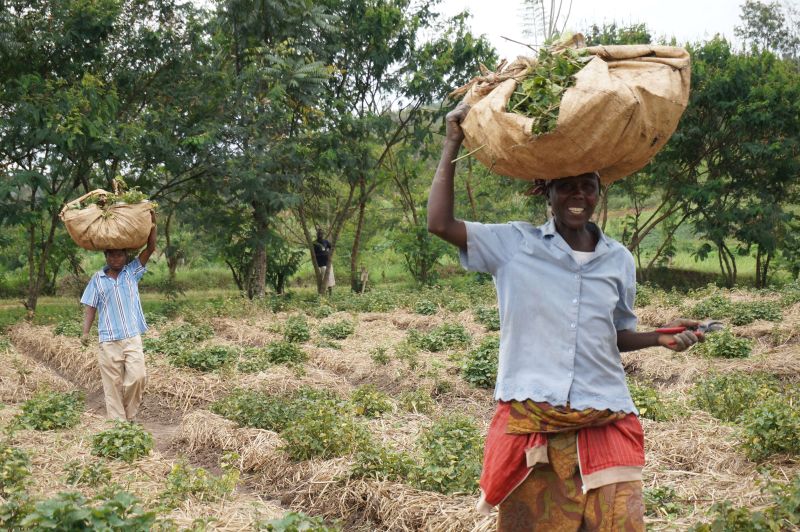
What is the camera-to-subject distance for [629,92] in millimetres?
2559

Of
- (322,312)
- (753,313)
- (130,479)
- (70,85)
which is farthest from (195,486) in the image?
(70,85)

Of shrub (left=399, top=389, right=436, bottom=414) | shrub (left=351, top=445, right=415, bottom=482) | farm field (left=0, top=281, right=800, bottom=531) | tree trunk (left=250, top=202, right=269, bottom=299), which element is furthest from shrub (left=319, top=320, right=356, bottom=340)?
shrub (left=351, top=445, right=415, bottom=482)

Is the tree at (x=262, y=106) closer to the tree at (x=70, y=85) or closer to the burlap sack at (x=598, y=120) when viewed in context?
the tree at (x=70, y=85)

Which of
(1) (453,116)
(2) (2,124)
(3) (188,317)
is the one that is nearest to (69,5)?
(2) (2,124)

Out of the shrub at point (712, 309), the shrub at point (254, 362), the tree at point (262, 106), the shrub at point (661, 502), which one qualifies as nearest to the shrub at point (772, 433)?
the shrub at point (661, 502)

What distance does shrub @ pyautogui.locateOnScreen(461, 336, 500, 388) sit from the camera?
324 inches

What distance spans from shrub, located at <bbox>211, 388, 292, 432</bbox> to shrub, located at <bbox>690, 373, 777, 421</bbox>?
135 inches

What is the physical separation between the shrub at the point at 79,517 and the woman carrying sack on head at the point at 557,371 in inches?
56.2

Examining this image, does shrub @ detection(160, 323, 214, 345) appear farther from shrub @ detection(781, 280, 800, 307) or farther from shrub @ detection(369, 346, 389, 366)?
shrub @ detection(781, 280, 800, 307)

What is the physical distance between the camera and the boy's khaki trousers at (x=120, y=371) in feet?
22.6

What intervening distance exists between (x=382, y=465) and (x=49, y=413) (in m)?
3.24

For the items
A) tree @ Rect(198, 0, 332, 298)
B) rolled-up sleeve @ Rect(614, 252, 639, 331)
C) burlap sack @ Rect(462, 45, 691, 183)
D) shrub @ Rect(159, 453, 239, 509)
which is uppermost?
tree @ Rect(198, 0, 332, 298)

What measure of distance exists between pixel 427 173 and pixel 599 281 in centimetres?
2239

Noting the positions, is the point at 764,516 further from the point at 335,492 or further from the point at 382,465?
the point at 335,492
